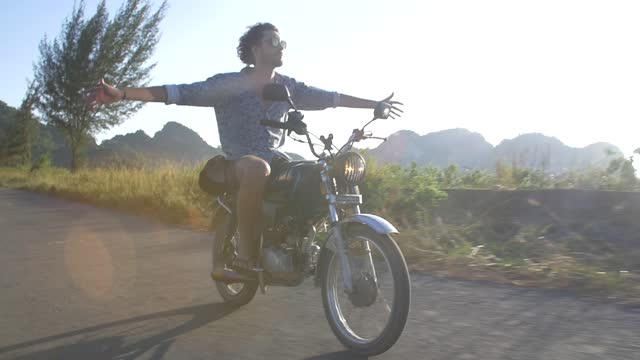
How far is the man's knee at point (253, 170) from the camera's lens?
392 centimetres

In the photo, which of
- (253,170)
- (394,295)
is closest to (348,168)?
(253,170)

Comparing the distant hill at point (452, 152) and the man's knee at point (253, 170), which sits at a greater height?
the distant hill at point (452, 152)

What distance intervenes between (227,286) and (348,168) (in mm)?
1545

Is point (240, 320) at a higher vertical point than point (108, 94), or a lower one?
lower

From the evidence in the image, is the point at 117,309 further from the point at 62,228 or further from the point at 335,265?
the point at 62,228

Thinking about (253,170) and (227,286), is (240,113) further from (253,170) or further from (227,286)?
(227,286)

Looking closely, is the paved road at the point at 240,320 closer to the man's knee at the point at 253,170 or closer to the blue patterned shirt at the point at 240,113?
the man's knee at the point at 253,170

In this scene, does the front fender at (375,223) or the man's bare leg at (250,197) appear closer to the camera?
the front fender at (375,223)

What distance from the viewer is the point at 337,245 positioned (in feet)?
11.4

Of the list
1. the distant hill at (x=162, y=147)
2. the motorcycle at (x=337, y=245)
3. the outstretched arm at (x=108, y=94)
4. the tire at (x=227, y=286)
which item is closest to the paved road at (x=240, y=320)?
the tire at (x=227, y=286)

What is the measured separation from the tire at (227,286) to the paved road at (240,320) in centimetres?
9

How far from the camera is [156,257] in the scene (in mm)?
6895

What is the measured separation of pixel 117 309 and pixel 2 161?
43.0m

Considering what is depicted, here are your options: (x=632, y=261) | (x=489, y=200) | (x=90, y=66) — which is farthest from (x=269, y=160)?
(x=90, y=66)
